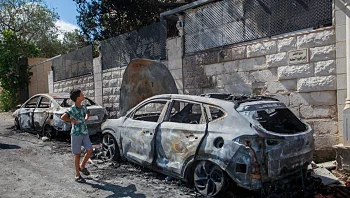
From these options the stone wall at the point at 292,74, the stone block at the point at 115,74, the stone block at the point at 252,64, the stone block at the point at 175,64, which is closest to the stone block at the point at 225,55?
the stone wall at the point at 292,74

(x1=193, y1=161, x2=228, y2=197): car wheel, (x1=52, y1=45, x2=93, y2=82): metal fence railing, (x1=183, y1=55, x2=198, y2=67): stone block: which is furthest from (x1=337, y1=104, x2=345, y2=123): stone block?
(x1=52, y1=45, x2=93, y2=82): metal fence railing

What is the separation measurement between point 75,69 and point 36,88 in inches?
289

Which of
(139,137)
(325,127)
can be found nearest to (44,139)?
(139,137)

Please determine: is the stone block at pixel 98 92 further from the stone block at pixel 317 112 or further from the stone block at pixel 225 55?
the stone block at pixel 317 112

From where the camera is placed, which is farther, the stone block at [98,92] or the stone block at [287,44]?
the stone block at [98,92]

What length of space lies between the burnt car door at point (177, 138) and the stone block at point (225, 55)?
2.60 metres

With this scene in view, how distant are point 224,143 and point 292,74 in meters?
3.09

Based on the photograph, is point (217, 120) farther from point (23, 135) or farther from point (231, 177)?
point (23, 135)

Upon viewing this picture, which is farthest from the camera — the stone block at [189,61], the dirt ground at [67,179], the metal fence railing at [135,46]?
the metal fence railing at [135,46]

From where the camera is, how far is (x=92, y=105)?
905cm

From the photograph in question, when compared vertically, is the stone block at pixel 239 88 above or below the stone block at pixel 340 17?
below

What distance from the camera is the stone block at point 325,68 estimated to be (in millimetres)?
5684

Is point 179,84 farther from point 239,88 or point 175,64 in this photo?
point 239,88

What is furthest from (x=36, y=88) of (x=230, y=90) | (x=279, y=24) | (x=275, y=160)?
(x=275, y=160)
